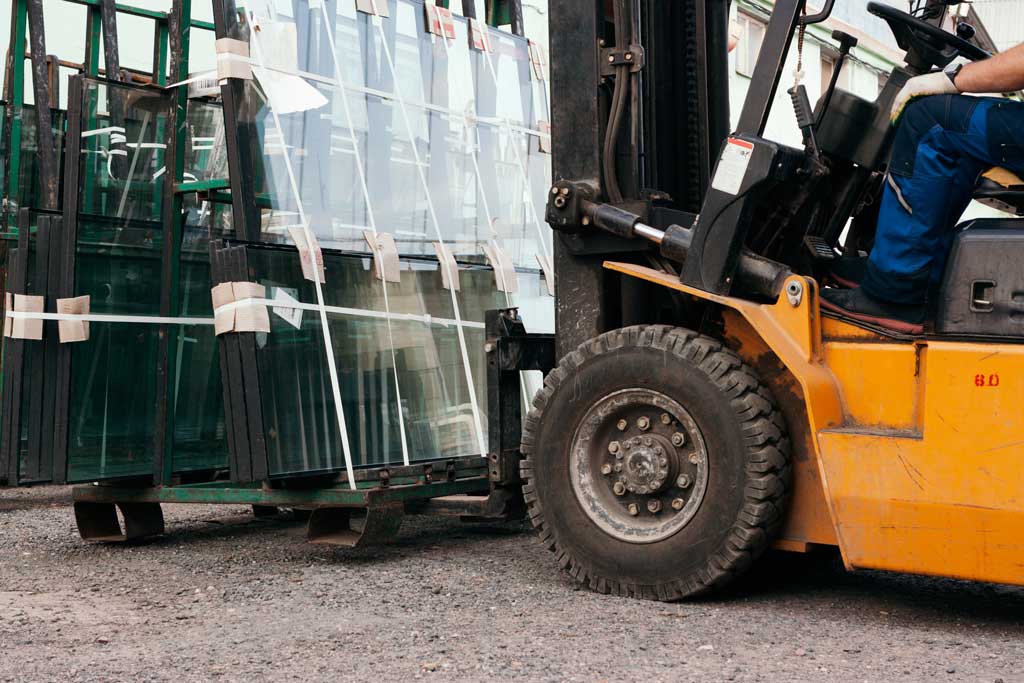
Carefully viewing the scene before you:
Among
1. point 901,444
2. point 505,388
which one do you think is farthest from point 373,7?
point 901,444

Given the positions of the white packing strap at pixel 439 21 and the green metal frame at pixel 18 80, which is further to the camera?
the green metal frame at pixel 18 80

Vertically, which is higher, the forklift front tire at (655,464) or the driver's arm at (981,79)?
the driver's arm at (981,79)

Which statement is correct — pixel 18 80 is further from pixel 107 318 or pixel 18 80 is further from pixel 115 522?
pixel 115 522

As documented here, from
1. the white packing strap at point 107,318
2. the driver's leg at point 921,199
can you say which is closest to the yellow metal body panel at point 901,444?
the driver's leg at point 921,199

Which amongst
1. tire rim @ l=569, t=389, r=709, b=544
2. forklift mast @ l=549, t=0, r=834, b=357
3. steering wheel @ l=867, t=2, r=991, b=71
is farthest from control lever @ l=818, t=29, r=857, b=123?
tire rim @ l=569, t=389, r=709, b=544

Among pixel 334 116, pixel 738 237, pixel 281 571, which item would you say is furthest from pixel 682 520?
pixel 334 116

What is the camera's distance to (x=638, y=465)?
14.8ft

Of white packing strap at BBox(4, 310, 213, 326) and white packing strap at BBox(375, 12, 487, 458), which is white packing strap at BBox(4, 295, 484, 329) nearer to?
white packing strap at BBox(4, 310, 213, 326)

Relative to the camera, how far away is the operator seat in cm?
427

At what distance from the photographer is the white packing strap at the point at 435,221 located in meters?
6.15

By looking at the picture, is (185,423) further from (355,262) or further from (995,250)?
(995,250)

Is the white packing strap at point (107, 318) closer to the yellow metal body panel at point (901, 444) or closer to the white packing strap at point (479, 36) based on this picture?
the white packing strap at point (479, 36)

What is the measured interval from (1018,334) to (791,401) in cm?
77

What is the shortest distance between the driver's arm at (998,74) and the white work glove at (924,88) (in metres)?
0.06
